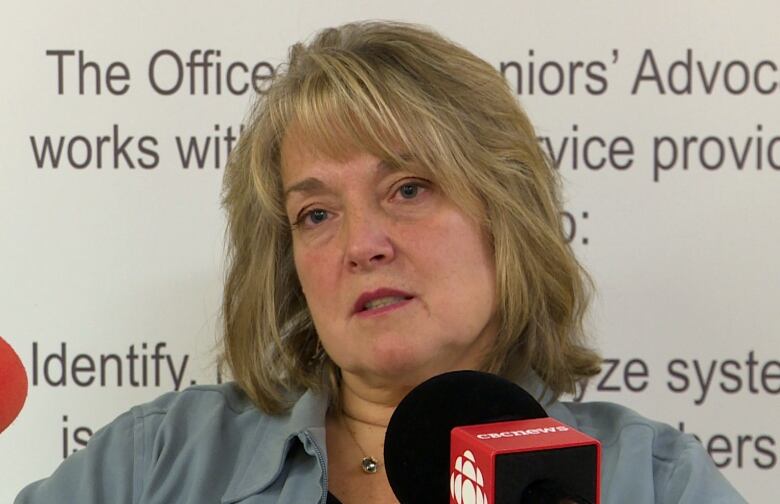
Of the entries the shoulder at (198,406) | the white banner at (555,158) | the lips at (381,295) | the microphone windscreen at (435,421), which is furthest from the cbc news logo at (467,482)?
the white banner at (555,158)

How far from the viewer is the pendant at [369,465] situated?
59.9 inches

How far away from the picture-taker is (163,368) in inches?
75.2

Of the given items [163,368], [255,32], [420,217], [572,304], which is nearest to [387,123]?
[420,217]

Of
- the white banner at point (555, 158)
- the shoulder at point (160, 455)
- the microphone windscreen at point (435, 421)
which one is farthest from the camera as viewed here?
the white banner at point (555, 158)

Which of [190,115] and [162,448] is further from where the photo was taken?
[190,115]

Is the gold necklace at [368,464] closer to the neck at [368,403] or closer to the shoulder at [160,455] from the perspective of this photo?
the neck at [368,403]

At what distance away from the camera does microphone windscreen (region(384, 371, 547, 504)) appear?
0.92 m

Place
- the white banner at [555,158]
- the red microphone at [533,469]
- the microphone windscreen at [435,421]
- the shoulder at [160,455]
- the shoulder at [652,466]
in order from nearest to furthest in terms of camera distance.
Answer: the red microphone at [533,469]
the microphone windscreen at [435,421]
the shoulder at [652,466]
the shoulder at [160,455]
the white banner at [555,158]

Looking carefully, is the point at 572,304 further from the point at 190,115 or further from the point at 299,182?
the point at 190,115

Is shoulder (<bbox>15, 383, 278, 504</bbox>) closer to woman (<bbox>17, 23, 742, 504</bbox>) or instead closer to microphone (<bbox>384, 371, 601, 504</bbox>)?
woman (<bbox>17, 23, 742, 504</bbox>)

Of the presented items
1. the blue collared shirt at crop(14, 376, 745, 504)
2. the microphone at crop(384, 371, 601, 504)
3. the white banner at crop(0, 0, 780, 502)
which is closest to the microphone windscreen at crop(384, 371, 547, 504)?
the microphone at crop(384, 371, 601, 504)

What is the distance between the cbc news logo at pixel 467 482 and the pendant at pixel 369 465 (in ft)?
2.43

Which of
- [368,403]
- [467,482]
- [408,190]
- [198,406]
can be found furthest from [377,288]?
[467,482]

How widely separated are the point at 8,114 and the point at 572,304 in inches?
39.7
